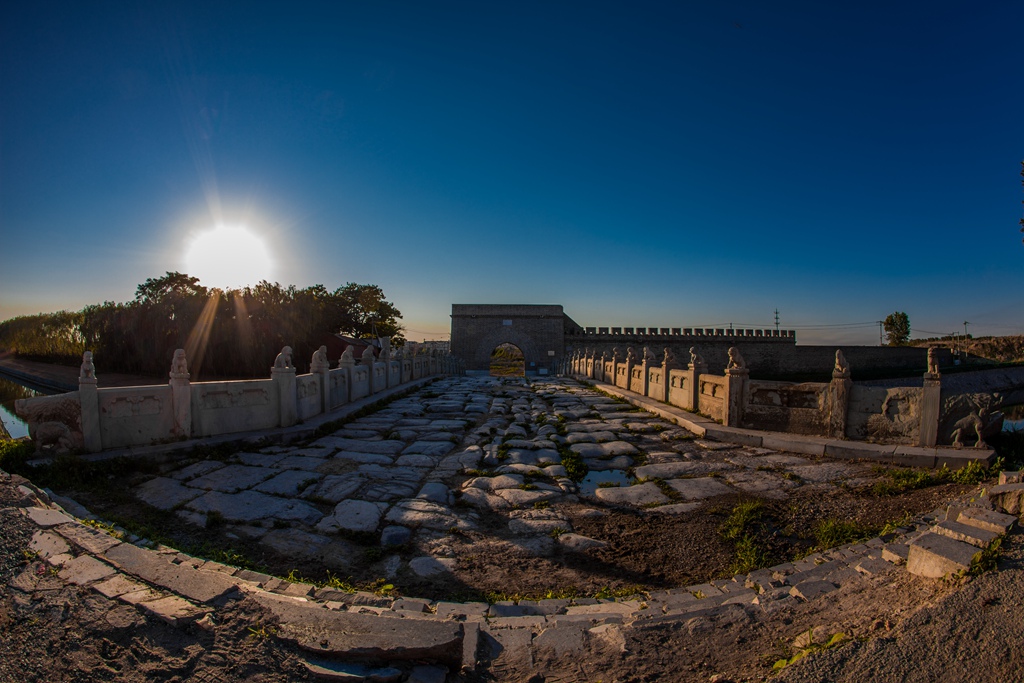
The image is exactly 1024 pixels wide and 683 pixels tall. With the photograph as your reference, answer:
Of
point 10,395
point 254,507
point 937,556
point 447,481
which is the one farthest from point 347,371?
point 10,395

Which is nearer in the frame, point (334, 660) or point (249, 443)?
point (334, 660)

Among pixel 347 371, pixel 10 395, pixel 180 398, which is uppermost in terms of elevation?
pixel 347 371

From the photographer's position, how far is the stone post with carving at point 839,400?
6.14 m

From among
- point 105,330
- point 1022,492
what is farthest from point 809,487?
point 105,330

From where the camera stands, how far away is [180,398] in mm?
5887

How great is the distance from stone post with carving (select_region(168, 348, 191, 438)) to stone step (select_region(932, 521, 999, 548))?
7.18 m

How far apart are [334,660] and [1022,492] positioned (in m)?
3.92

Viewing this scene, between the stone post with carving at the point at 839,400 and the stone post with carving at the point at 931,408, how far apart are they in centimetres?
76

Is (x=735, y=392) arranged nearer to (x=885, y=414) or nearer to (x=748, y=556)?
(x=885, y=414)

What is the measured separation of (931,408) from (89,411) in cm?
Result: 939

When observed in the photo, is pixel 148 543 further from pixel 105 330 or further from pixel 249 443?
pixel 105 330

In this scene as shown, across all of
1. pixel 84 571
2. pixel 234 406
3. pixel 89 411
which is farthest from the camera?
pixel 234 406

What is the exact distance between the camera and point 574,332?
119 ft

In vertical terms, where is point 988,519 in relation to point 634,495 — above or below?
above
